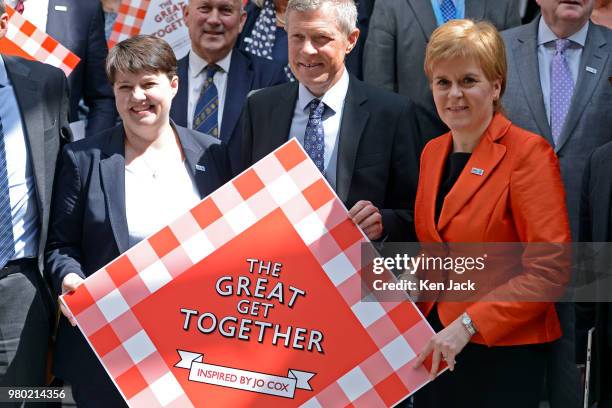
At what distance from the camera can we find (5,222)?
4.61 meters

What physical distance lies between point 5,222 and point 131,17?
2011 mm

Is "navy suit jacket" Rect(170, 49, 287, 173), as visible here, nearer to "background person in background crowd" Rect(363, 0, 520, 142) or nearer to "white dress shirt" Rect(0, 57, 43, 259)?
"background person in background crowd" Rect(363, 0, 520, 142)

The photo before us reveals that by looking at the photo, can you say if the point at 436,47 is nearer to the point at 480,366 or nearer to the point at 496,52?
the point at 496,52

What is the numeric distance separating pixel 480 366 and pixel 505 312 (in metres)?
0.27

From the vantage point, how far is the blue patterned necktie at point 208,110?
5348 mm

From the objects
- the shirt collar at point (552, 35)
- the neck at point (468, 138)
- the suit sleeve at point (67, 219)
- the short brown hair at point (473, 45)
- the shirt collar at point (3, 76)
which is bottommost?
the suit sleeve at point (67, 219)

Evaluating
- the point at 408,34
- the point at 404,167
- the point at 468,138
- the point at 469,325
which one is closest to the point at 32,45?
the point at 408,34

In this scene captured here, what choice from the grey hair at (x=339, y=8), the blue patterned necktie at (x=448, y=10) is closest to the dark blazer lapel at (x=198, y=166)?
the grey hair at (x=339, y=8)

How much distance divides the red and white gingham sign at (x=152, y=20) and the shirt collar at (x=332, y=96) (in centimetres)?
182

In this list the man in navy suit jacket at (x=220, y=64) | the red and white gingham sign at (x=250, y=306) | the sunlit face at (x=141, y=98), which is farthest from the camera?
the man in navy suit jacket at (x=220, y=64)

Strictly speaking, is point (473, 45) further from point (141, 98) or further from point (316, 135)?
point (141, 98)

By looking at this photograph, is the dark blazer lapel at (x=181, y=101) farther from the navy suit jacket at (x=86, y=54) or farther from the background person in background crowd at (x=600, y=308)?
the background person in background crowd at (x=600, y=308)

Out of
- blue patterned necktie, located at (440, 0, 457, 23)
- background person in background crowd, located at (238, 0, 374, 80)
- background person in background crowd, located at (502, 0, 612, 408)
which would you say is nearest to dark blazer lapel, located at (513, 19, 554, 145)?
background person in background crowd, located at (502, 0, 612, 408)

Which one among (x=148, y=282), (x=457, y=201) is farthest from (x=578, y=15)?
(x=148, y=282)
